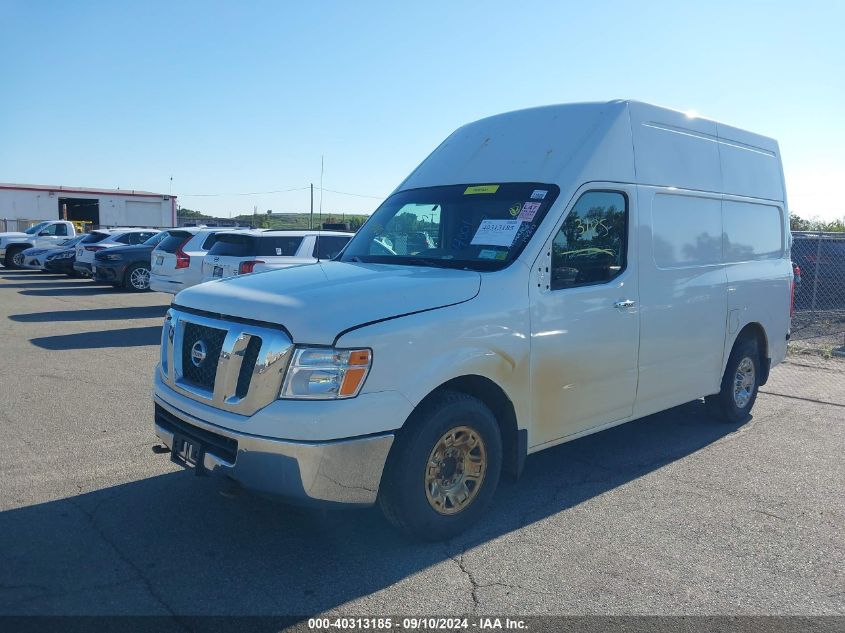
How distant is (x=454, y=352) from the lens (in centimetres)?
401

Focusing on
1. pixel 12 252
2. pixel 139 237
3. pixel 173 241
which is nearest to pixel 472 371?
pixel 173 241

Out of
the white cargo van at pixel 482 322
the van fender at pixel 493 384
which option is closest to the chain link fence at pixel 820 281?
the white cargo van at pixel 482 322

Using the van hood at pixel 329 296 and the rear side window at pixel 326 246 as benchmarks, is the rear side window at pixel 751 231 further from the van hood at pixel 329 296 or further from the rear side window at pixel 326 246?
the rear side window at pixel 326 246

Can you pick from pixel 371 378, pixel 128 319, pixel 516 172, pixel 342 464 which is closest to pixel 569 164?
pixel 516 172

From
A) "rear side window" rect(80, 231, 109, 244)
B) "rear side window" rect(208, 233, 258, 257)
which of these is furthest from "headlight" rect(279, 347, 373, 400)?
"rear side window" rect(80, 231, 109, 244)

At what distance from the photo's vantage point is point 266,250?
12172 millimetres

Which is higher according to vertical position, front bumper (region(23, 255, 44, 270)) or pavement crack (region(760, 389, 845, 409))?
front bumper (region(23, 255, 44, 270))

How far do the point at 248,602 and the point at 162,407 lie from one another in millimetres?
1395

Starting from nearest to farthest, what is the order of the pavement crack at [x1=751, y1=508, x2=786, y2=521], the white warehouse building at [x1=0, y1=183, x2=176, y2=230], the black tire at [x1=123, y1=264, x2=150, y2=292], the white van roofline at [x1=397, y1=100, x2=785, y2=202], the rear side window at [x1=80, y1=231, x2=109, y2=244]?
the pavement crack at [x1=751, y1=508, x2=786, y2=521] → the white van roofline at [x1=397, y1=100, x2=785, y2=202] → the black tire at [x1=123, y1=264, x2=150, y2=292] → the rear side window at [x1=80, y1=231, x2=109, y2=244] → the white warehouse building at [x1=0, y1=183, x2=176, y2=230]

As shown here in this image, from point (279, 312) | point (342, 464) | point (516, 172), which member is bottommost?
point (342, 464)

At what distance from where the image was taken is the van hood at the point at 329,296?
12.1 feet

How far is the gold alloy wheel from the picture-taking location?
4.07m

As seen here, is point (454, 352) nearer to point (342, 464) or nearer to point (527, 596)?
point (342, 464)

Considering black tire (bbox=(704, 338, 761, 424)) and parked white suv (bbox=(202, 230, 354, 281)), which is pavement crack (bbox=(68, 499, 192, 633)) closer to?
black tire (bbox=(704, 338, 761, 424))
